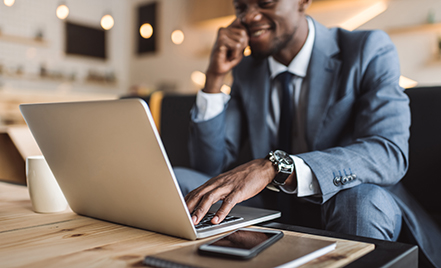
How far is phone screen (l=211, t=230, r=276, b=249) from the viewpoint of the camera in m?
0.49

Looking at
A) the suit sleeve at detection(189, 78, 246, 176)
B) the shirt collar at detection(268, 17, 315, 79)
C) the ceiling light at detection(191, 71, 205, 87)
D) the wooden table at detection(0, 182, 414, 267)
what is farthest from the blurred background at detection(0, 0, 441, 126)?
the wooden table at detection(0, 182, 414, 267)

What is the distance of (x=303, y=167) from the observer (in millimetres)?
Answer: 870

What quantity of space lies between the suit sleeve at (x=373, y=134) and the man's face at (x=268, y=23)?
0.90 feet

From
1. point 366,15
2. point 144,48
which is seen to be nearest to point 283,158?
point 366,15

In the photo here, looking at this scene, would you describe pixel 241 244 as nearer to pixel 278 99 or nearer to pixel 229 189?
pixel 229 189

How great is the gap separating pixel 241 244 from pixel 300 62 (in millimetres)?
969

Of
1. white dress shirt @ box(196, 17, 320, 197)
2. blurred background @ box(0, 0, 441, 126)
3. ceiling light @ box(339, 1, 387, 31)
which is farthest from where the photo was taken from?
blurred background @ box(0, 0, 441, 126)

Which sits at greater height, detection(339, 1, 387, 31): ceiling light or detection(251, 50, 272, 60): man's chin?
detection(339, 1, 387, 31): ceiling light

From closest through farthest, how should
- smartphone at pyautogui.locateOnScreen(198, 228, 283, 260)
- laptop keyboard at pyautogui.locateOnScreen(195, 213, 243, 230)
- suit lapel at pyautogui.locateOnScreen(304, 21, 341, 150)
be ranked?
smartphone at pyautogui.locateOnScreen(198, 228, 283, 260) → laptop keyboard at pyautogui.locateOnScreen(195, 213, 243, 230) → suit lapel at pyautogui.locateOnScreen(304, 21, 341, 150)

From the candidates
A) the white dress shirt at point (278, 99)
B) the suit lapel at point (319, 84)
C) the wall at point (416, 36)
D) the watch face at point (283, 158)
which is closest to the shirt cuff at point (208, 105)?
the white dress shirt at point (278, 99)

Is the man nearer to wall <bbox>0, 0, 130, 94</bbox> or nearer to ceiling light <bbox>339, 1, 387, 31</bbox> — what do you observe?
ceiling light <bbox>339, 1, 387, 31</bbox>

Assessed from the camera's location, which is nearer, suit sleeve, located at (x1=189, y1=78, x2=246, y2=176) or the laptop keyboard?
the laptop keyboard

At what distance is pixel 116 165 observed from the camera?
0.59 m

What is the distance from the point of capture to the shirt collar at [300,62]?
1.33 m
